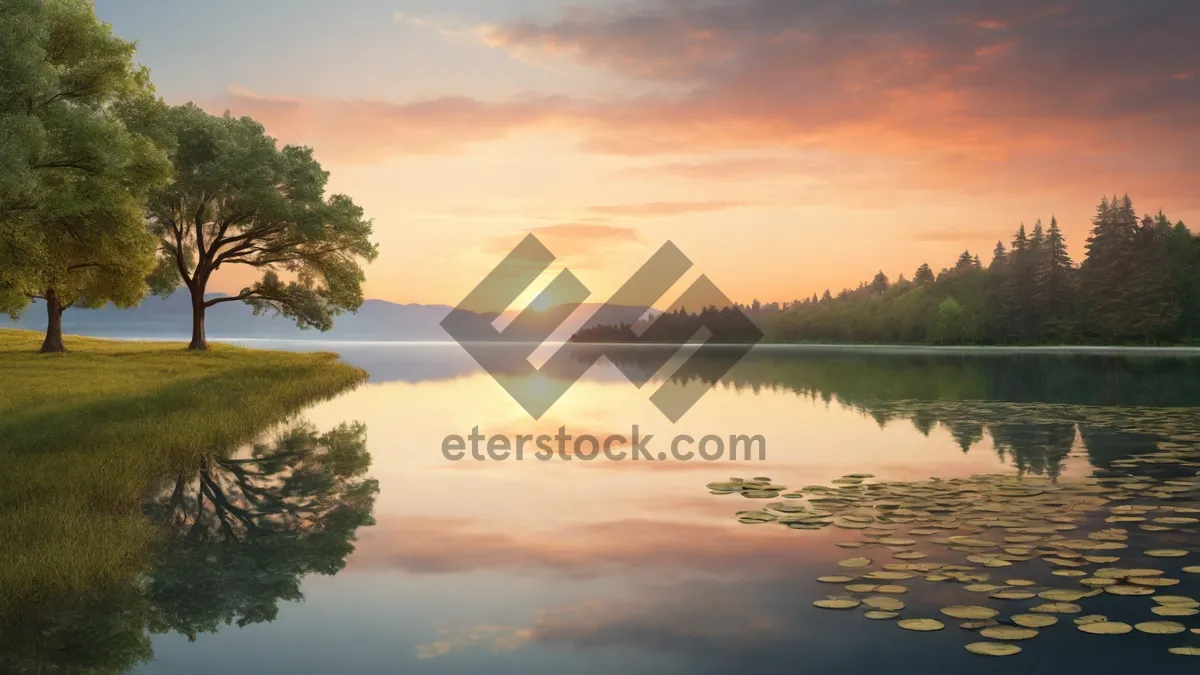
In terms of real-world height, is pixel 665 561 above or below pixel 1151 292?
below

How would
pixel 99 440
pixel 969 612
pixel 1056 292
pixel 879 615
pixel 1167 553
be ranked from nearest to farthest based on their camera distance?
pixel 969 612
pixel 879 615
pixel 1167 553
pixel 99 440
pixel 1056 292

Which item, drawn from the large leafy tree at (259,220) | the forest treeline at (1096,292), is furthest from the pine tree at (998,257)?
the large leafy tree at (259,220)

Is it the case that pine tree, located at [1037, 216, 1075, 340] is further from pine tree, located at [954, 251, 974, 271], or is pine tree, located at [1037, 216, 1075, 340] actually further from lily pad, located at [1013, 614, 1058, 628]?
lily pad, located at [1013, 614, 1058, 628]

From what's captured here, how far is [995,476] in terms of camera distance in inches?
657

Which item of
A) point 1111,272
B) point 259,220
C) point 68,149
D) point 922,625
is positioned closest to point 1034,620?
point 922,625

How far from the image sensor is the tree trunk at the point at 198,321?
188ft

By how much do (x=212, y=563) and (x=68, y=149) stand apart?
24.6 m

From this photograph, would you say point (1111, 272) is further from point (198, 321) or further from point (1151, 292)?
point (198, 321)

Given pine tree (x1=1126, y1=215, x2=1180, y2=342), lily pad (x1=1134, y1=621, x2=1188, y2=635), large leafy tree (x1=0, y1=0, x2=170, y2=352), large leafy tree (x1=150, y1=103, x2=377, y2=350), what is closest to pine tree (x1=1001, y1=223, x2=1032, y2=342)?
pine tree (x1=1126, y1=215, x2=1180, y2=342)

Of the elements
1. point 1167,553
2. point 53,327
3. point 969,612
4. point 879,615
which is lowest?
point 879,615

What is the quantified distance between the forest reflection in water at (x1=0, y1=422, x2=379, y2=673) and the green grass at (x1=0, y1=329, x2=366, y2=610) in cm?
51

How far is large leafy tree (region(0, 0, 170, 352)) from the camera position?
2502cm

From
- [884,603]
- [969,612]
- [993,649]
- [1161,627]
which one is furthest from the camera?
[884,603]

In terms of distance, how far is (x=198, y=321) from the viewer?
5788 centimetres
